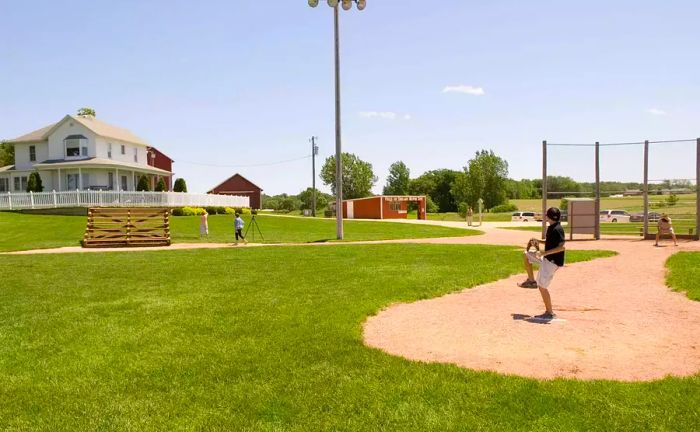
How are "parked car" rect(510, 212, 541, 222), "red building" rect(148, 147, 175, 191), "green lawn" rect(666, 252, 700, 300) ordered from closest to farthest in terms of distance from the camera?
"green lawn" rect(666, 252, 700, 300) → "parked car" rect(510, 212, 541, 222) → "red building" rect(148, 147, 175, 191)

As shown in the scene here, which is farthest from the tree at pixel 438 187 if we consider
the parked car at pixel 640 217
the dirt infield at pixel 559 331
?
the dirt infield at pixel 559 331

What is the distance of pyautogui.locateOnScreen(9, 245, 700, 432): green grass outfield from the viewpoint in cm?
462

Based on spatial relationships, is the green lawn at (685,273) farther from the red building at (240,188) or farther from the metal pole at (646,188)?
the red building at (240,188)

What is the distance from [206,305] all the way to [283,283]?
98.5 inches

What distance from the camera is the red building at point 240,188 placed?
3137 inches

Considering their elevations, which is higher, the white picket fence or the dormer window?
the dormer window

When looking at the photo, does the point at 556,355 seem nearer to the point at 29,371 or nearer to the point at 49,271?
the point at 29,371

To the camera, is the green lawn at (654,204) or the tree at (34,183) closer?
the green lawn at (654,204)

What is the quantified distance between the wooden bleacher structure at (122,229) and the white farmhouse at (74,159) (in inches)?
891

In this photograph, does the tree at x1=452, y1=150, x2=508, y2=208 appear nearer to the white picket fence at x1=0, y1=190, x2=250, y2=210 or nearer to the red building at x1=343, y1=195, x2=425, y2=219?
the red building at x1=343, y1=195, x2=425, y2=219

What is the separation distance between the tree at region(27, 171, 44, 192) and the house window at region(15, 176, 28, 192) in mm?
4164

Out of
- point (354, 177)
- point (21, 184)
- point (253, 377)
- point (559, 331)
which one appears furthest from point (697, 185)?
point (354, 177)

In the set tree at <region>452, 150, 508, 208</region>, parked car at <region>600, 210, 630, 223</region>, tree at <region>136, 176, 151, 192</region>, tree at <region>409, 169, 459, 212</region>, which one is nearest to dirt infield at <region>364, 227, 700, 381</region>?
parked car at <region>600, 210, 630, 223</region>

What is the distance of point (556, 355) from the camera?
6348 millimetres
